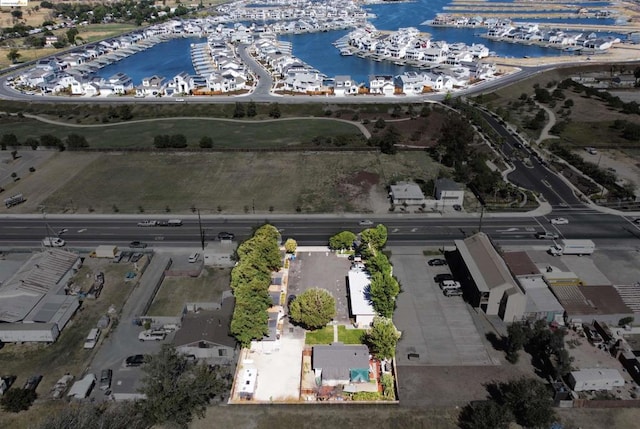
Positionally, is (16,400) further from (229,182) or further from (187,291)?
(229,182)

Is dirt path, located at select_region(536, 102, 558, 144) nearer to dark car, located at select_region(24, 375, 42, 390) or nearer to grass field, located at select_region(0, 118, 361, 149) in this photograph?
grass field, located at select_region(0, 118, 361, 149)

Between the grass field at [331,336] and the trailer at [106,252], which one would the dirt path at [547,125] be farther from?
the trailer at [106,252]

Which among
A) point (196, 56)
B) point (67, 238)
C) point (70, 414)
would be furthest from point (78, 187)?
point (196, 56)

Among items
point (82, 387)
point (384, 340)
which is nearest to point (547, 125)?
point (384, 340)

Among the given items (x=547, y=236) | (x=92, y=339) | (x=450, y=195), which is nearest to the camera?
(x=92, y=339)

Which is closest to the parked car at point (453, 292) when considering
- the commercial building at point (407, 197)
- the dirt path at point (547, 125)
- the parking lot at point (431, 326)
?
the parking lot at point (431, 326)

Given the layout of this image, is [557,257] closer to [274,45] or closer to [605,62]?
[605,62]
